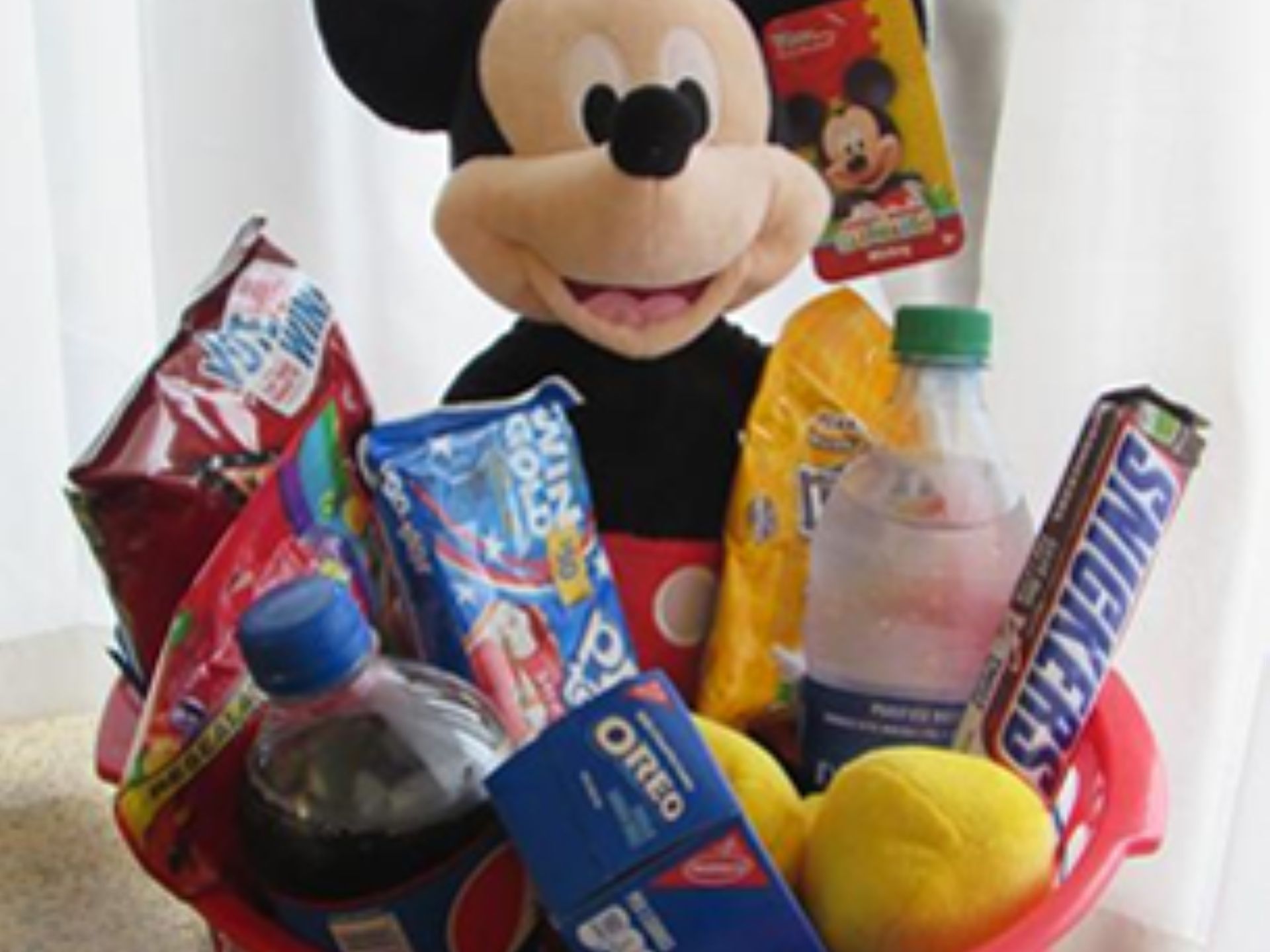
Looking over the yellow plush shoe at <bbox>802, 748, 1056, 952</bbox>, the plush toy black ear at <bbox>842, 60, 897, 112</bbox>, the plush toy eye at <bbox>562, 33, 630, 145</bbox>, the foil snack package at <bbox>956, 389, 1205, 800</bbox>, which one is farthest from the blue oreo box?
the plush toy black ear at <bbox>842, 60, 897, 112</bbox>

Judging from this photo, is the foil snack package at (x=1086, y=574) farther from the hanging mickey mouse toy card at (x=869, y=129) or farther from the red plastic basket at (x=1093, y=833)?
the hanging mickey mouse toy card at (x=869, y=129)

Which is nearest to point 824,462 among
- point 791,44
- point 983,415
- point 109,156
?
point 983,415

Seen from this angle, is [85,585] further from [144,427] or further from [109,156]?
[144,427]

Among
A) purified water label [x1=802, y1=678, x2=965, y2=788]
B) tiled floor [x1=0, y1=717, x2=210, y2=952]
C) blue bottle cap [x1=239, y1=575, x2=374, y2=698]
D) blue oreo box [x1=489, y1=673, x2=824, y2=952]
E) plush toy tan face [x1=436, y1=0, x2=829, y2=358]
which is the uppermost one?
plush toy tan face [x1=436, y1=0, x2=829, y2=358]

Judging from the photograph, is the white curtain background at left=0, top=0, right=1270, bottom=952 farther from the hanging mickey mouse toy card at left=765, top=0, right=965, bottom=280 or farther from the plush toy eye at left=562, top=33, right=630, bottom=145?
the plush toy eye at left=562, top=33, right=630, bottom=145

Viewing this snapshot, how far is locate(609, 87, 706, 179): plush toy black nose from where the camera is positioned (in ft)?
1.77

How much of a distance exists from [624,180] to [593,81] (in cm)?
6

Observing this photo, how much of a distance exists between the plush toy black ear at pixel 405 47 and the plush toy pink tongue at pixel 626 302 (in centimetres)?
11

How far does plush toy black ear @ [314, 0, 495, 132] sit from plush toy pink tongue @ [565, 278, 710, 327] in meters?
0.11

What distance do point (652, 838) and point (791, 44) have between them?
0.40 metres

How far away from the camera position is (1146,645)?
652 millimetres

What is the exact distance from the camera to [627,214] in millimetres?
564

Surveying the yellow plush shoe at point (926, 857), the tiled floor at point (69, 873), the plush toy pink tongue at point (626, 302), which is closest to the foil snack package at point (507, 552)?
the plush toy pink tongue at point (626, 302)

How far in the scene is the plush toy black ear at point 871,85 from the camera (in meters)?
0.68
